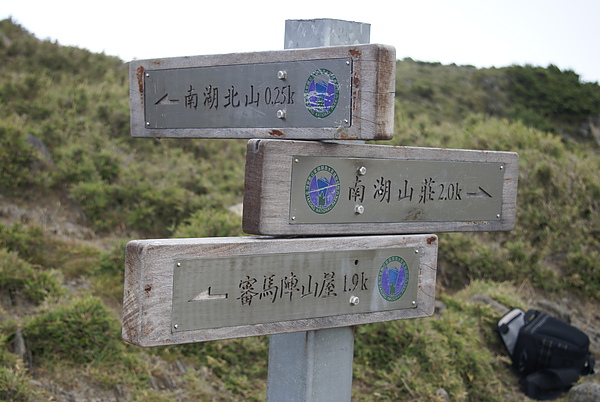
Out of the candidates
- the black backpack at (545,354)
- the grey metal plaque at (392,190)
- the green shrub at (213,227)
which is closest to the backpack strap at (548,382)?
the black backpack at (545,354)

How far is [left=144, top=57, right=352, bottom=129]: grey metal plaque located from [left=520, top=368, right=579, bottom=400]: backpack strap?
3.68 meters

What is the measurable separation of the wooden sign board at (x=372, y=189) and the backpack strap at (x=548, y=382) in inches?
106

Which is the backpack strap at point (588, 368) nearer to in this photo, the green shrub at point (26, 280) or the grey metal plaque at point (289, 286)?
the grey metal plaque at point (289, 286)

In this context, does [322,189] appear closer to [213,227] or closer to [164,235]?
[213,227]

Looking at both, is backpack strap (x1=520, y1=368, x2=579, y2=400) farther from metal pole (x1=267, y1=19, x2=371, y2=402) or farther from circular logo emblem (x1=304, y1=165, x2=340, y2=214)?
circular logo emblem (x1=304, y1=165, x2=340, y2=214)

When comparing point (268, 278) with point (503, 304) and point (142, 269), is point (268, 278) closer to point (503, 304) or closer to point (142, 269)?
point (142, 269)

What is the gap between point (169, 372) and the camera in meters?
4.17

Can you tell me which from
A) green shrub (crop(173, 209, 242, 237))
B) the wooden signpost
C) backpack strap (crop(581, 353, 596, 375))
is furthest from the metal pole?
backpack strap (crop(581, 353, 596, 375))

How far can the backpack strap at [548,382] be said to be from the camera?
4785 mm

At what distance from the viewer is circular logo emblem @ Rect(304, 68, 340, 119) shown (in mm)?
1971

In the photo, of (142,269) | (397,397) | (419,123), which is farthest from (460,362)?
(419,123)

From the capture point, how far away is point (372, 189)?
219cm

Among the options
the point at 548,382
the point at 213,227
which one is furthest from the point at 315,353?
Result: the point at 213,227

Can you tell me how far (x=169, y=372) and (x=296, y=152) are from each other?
2.70 m
